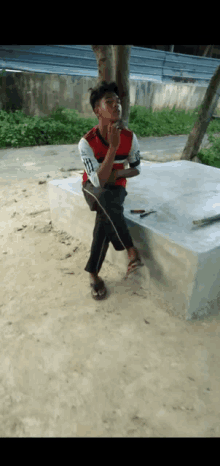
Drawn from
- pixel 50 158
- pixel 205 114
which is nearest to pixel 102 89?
pixel 205 114

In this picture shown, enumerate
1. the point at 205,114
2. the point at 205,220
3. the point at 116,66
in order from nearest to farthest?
the point at 205,220, the point at 116,66, the point at 205,114

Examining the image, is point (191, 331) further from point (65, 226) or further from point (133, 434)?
point (65, 226)

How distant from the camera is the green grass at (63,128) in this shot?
23.7 feet

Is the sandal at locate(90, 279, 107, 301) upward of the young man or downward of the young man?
downward

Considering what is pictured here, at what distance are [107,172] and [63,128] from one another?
6.31m

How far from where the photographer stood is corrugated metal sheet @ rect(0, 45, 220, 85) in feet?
28.3

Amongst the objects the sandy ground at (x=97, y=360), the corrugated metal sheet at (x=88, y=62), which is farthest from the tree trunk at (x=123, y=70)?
the corrugated metal sheet at (x=88, y=62)

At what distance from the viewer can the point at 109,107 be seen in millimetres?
2232

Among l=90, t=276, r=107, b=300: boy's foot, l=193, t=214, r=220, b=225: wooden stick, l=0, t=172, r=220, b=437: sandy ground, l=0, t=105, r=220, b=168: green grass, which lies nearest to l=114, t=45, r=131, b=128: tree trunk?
l=193, t=214, r=220, b=225: wooden stick

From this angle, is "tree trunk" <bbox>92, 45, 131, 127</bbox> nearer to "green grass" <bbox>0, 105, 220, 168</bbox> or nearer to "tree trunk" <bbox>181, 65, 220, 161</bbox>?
"tree trunk" <bbox>181, 65, 220, 161</bbox>

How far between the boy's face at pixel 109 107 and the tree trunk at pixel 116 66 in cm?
158

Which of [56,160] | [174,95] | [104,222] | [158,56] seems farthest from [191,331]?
[158,56]

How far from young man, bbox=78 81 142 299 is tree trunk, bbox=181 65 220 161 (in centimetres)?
371

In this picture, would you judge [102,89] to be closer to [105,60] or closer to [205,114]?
[105,60]
